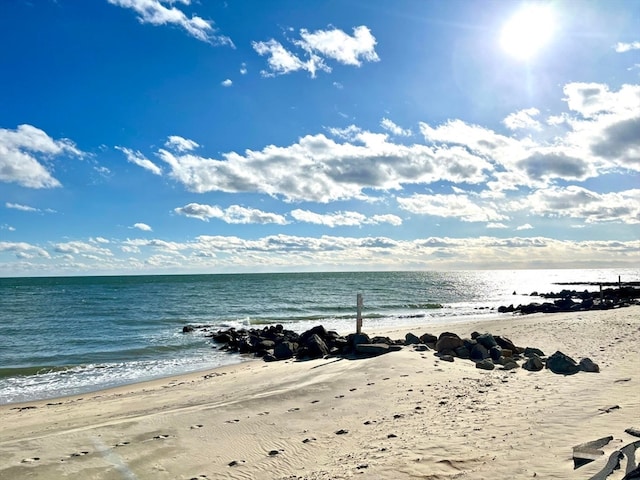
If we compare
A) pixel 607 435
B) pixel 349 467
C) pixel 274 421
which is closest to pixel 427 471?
pixel 349 467

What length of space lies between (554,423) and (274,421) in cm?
484

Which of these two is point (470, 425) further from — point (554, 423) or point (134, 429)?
point (134, 429)

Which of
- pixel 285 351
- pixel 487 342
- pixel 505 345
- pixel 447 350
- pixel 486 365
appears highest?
pixel 487 342

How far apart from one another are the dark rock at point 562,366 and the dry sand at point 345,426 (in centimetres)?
33

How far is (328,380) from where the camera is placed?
11.5 m

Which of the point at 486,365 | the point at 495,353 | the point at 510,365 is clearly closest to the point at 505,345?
the point at 495,353

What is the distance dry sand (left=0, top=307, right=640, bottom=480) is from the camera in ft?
19.9

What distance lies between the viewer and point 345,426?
7.96 meters

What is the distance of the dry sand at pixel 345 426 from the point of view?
6070mm

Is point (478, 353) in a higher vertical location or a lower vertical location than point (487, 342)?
lower

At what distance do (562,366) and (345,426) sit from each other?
6.40 meters

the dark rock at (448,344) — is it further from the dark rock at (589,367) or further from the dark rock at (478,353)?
the dark rock at (589,367)

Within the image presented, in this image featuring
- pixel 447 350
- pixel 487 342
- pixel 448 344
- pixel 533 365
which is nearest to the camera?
pixel 533 365

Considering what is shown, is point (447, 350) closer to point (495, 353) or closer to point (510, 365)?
Answer: point (495, 353)
